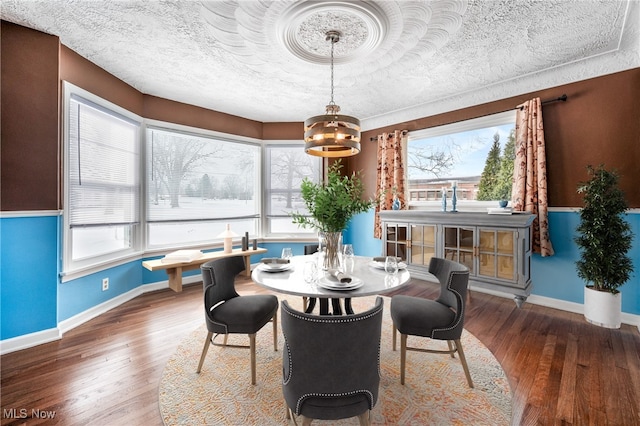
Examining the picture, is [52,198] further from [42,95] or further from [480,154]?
[480,154]

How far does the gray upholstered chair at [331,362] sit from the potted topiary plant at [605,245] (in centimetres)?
282

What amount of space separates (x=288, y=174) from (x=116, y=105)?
8.67 feet

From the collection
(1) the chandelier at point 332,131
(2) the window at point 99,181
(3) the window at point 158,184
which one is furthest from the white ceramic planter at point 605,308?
(2) the window at point 99,181

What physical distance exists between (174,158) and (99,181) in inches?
42.9

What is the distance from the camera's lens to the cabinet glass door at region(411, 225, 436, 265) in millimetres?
3635

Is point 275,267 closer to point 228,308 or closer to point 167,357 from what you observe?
point 228,308

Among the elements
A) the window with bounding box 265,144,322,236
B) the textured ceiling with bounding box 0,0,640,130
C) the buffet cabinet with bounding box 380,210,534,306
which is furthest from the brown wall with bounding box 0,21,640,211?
the window with bounding box 265,144,322,236

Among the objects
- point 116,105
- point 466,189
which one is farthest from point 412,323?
point 116,105

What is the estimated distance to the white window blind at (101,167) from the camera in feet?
9.27

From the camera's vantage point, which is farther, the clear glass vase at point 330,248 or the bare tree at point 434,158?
the bare tree at point 434,158

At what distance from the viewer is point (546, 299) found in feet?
10.6

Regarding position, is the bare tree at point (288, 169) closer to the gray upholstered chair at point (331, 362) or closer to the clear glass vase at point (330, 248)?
the clear glass vase at point (330, 248)

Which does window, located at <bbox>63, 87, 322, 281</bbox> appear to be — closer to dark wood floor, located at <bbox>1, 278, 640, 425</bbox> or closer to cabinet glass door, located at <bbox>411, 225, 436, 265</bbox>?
dark wood floor, located at <bbox>1, 278, 640, 425</bbox>

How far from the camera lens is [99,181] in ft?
10.2
